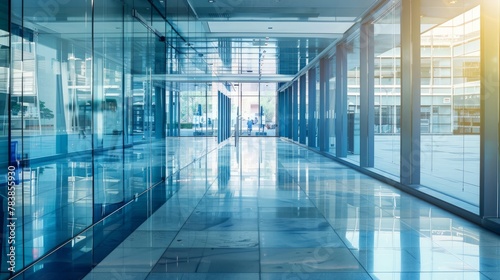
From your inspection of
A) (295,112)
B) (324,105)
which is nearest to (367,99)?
(324,105)

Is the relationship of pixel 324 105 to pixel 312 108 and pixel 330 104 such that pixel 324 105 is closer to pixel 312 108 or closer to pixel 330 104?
pixel 330 104

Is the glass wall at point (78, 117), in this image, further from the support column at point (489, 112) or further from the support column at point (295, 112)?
the support column at point (295, 112)

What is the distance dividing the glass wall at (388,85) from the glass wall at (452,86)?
Answer: 5.77 feet

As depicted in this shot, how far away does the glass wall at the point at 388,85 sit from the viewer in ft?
40.2

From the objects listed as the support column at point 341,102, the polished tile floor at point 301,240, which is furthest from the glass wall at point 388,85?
the polished tile floor at point 301,240

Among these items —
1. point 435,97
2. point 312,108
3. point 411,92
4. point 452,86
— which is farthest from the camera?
point 312,108

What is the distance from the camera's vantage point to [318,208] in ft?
23.4

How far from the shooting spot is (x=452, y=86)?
30.2ft

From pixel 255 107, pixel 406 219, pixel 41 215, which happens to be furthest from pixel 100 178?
pixel 255 107

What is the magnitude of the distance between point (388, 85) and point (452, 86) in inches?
144

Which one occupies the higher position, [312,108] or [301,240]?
[312,108]

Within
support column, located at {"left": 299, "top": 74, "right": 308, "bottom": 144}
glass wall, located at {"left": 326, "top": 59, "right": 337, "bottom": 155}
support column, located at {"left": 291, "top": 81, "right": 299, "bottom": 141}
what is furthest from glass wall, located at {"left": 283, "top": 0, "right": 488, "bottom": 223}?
support column, located at {"left": 291, "top": 81, "right": 299, "bottom": 141}

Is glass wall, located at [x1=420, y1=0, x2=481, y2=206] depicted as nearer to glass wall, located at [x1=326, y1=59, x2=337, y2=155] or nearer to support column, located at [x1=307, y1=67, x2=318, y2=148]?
glass wall, located at [x1=326, y1=59, x2=337, y2=155]

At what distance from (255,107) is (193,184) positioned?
3505cm
